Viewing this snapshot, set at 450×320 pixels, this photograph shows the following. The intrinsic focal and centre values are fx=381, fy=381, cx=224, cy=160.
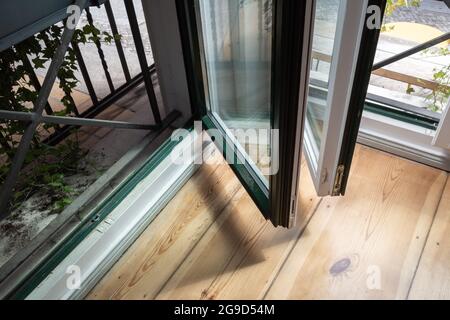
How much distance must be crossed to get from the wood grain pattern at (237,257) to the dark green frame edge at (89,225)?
1.03 feet

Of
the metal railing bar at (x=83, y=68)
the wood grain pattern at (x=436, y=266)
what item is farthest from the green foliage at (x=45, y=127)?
the wood grain pattern at (x=436, y=266)

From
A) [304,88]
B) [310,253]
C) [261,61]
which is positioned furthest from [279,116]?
[310,253]

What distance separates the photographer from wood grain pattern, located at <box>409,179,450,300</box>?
1174 mm

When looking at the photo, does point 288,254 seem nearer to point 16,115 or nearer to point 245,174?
point 245,174

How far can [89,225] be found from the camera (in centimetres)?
126

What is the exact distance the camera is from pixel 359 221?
137cm

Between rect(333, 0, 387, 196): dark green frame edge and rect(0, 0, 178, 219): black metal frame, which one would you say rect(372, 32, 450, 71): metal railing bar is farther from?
rect(0, 0, 178, 219): black metal frame

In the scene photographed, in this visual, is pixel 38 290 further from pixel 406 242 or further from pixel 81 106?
pixel 406 242

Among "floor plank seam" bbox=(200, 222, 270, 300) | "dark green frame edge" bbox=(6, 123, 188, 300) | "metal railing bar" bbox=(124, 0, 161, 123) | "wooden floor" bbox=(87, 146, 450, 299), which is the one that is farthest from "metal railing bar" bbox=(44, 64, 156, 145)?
"floor plank seam" bbox=(200, 222, 270, 300)

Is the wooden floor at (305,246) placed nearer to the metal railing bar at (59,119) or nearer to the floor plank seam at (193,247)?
the floor plank seam at (193,247)

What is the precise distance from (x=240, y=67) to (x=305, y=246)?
2.16ft

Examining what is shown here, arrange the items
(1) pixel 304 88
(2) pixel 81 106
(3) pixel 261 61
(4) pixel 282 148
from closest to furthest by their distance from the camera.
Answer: (1) pixel 304 88 < (4) pixel 282 148 < (3) pixel 261 61 < (2) pixel 81 106

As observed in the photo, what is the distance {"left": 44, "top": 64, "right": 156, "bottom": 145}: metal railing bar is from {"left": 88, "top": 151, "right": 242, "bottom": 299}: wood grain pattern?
647 millimetres

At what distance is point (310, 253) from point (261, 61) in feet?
2.15
